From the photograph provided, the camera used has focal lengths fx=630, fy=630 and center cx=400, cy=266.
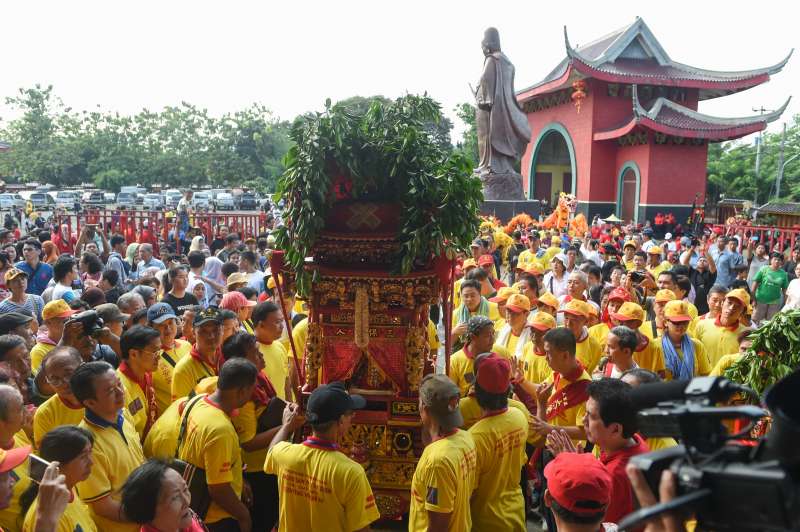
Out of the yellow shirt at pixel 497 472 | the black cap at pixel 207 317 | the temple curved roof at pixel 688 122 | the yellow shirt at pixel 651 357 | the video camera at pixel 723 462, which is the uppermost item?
the temple curved roof at pixel 688 122

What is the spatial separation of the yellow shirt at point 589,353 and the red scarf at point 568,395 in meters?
1.11

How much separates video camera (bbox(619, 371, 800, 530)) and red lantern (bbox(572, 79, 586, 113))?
26.6 m

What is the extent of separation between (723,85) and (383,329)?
26.0 metres

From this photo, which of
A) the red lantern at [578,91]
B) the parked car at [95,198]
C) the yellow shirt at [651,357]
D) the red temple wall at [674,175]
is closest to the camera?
the yellow shirt at [651,357]

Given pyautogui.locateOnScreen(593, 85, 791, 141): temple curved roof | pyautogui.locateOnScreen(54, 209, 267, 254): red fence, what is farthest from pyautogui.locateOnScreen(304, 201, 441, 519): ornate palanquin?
pyautogui.locateOnScreen(593, 85, 791, 141): temple curved roof

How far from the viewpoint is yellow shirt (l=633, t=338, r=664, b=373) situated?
5230 millimetres

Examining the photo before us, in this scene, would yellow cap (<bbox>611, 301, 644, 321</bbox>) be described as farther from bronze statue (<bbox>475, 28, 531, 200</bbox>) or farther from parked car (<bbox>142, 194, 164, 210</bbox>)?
parked car (<bbox>142, 194, 164, 210</bbox>)

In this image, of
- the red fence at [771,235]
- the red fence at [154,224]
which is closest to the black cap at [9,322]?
the red fence at [154,224]

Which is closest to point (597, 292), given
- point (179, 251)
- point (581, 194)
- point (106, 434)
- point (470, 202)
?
point (470, 202)

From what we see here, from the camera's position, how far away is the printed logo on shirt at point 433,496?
9.93 feet

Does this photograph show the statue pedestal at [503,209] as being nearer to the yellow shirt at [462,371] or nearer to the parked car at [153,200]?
the yellow shirt at [462,371]

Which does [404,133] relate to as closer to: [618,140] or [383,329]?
[383,329]

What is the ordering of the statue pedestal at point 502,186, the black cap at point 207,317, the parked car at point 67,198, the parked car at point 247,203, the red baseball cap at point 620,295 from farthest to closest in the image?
the parked car at point 247,203 < the parked car at point 67,198 < the statue pedestal at point 502,186 < the red baseball cap at point 620,295 < the black cap at point 207,317

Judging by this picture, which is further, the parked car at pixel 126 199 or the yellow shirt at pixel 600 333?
the parked car at pixel 126 199
